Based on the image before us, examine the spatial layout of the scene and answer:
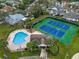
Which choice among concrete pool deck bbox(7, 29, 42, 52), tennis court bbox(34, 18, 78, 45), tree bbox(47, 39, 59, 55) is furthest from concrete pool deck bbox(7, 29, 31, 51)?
tennis court bbox(34, 18, 78, 45)

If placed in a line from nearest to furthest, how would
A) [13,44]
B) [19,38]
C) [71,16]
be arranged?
[13,44] < [19,38] < [71,16]

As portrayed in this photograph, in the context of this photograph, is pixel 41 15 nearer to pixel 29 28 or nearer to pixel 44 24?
pixel 44 24

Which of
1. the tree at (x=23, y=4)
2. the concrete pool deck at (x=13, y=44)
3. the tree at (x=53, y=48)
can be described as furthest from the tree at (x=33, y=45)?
the tree at (x=23, y=4)

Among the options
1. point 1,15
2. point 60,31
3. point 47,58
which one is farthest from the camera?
point 1,15

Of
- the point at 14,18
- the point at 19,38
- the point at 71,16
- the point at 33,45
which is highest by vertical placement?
the point at 14,18

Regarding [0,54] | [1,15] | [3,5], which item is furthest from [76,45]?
[3,5]

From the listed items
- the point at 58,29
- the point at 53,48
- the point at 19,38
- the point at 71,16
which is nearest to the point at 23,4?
the point at 71,16

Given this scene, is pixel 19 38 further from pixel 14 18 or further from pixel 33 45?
pixel 14 18
